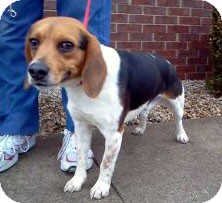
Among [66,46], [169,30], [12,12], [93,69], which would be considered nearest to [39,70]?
[66,46]

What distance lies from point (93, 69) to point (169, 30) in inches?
140

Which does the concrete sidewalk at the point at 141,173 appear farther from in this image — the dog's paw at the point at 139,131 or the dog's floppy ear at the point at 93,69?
the dog's floppy ear at the point at 93,69

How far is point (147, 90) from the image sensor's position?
307 cm

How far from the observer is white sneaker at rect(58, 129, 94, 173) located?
3.02 m

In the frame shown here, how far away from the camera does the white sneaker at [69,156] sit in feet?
9.91

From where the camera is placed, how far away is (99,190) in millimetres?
2697

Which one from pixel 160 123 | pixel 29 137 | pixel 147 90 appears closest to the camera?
pixel 147 90

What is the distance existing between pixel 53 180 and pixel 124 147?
857 mm

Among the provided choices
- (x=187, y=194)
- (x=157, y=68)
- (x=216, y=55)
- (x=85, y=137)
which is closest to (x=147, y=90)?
(x=157, y=68)

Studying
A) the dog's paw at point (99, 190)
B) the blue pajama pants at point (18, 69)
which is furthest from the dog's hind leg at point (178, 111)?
the dog's paw at point (99, 190)

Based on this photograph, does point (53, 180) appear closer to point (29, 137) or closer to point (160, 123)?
point (29, 137)

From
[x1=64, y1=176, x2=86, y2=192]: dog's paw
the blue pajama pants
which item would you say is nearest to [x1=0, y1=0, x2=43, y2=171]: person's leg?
the blue pajama pants

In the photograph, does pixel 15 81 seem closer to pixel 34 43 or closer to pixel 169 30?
pixel 34 43

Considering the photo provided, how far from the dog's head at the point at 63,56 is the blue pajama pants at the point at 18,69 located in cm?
63
